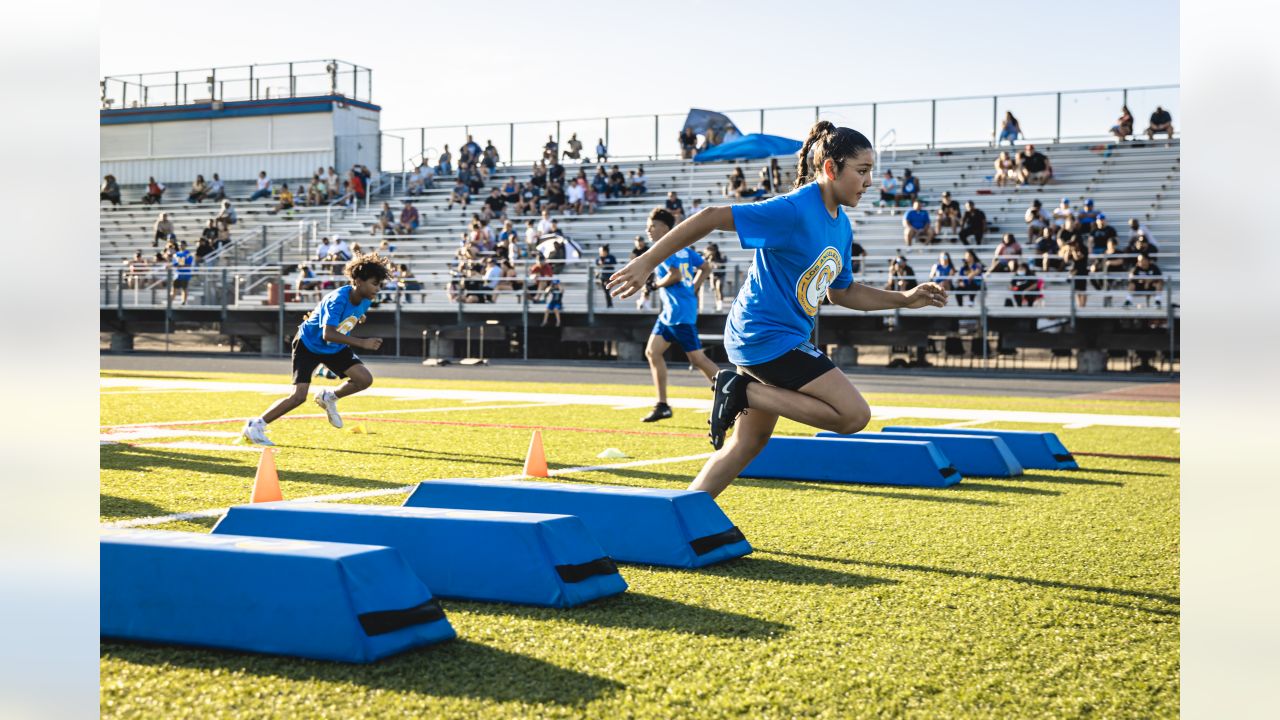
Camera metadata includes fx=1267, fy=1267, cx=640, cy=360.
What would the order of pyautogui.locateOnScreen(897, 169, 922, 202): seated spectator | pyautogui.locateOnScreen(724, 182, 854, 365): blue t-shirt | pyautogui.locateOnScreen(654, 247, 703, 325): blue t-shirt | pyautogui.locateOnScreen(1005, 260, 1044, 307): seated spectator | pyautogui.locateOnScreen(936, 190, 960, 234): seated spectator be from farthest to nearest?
pyautogui.locateOnScreen(897, 169, 922, 202): seated spectator, pyautogui.locateOnScreen(936, 190, 960, 234): seated spectator, pyautogui.locateOnScreen(1005, 260, 1044, 307): seated spectator, pyautogui.locateOnScreen(654, 247, 703, 325): blue t-shirt, pyautogui.locateOnScreen(724, 182, 854, 365): blue t-shirt

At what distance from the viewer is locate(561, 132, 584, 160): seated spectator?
36.9 m

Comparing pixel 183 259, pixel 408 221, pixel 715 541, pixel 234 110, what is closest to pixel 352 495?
pixel 715 541

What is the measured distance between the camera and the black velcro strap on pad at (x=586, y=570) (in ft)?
12.6

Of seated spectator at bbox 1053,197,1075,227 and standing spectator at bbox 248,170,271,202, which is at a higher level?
standing spectator at bbox 248,170,271,202

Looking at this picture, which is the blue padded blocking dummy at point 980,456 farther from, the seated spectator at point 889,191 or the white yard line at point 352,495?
the seated spectator at point 889,191

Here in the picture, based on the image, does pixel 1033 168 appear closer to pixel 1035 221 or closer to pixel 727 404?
pixel 1035 221

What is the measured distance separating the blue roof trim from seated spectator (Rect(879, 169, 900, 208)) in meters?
20.7

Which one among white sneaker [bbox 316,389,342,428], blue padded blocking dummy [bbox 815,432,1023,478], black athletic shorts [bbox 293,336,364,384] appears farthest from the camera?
white sneaker [bbox 316,389,342,428]

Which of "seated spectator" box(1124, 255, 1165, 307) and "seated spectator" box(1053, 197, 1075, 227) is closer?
"seated spectator" box(1124, 255, 1165, 307)

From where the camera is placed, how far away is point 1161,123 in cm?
3047

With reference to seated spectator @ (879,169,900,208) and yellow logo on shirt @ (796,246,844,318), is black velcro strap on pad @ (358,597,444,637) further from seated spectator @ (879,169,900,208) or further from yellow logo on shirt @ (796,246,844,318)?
seated spectator @ (879,169,900,208)

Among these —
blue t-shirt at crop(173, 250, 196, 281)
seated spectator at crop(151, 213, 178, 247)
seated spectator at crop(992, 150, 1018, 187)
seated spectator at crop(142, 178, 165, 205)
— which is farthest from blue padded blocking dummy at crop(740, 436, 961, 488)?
seated spectator at crop(142, 178, 165, 205)

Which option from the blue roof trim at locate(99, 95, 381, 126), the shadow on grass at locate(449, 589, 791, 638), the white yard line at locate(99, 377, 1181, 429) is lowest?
the white yard line at locate(99, 377, 1181, 429)

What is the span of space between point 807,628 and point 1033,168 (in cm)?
2779
